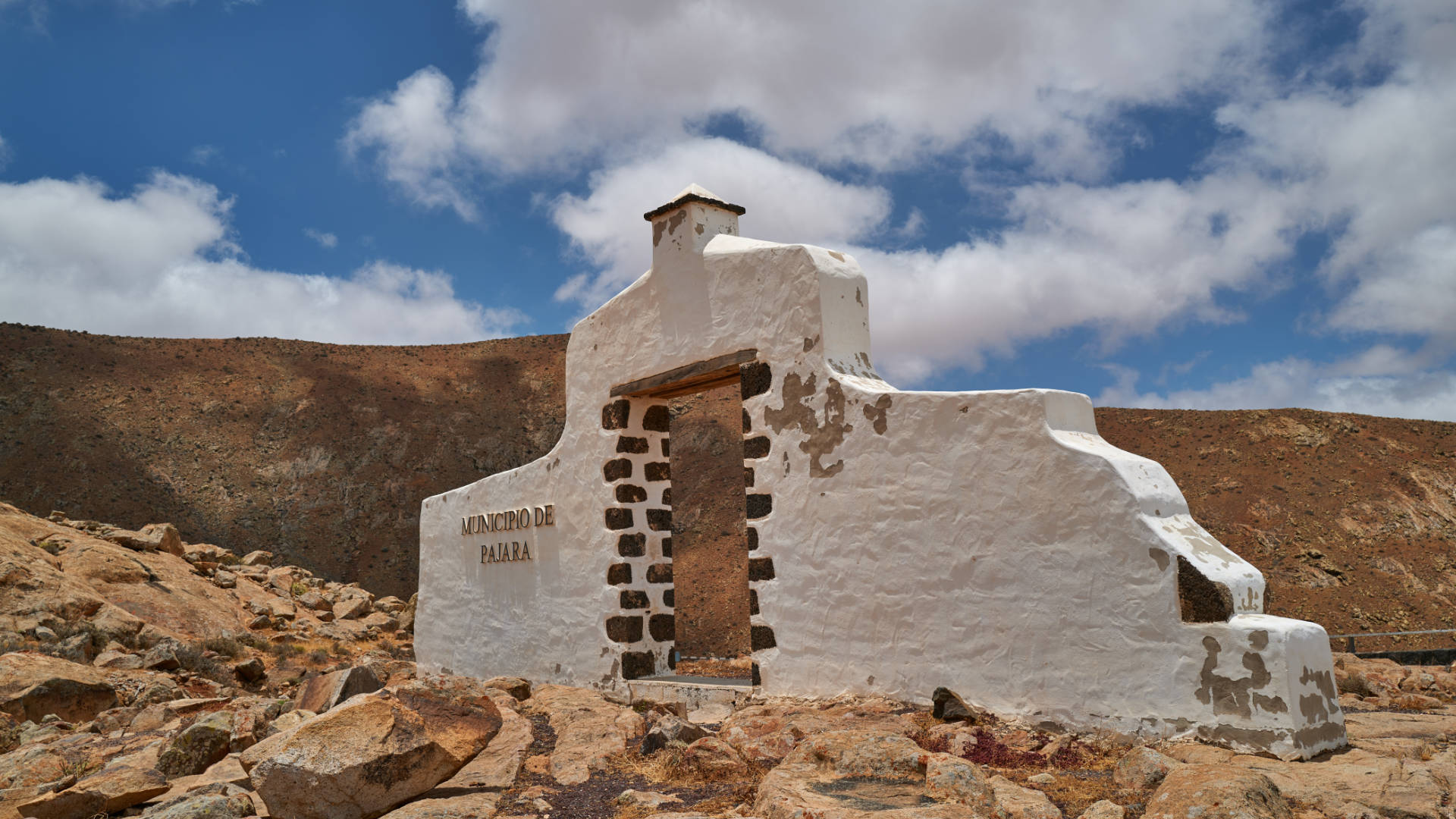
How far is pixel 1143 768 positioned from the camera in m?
4.88

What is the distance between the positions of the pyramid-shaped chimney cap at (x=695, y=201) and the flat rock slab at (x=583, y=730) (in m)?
4.60

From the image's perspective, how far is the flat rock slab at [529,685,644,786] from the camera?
19.8 feet

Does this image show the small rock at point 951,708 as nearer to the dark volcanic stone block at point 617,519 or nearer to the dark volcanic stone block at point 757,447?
the dark volcanic stone block at point 757,447

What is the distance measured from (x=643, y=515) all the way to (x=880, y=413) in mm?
3431

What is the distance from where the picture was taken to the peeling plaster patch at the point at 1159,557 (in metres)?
5.62

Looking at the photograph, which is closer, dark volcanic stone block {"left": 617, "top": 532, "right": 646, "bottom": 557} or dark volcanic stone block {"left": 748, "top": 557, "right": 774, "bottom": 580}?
dark volcanic stone block {"left": 748, "top": 557, "right": 774, "bottom": 580}

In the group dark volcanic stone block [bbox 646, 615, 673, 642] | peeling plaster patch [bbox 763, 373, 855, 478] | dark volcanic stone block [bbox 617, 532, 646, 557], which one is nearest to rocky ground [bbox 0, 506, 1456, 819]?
dark volcanic stone block [bbox 646, 615, 673, 642]

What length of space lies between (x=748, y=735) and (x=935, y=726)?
1.25 m

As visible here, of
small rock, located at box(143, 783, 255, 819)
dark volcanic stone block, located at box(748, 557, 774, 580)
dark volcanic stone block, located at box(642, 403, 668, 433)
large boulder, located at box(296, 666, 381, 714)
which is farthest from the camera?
dark volcanic stone block, located at box(642, 403, 668, 433)

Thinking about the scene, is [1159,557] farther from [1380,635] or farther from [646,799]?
[1380,635]

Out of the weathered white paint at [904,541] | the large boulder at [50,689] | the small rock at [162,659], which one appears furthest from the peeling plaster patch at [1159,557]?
the small rock at [162,659]

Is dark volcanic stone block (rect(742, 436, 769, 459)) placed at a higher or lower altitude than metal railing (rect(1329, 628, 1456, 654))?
higher

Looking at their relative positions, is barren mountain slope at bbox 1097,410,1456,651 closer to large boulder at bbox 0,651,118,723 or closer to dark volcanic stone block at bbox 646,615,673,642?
dark volcanic stone block at bbox 646,615,673,642

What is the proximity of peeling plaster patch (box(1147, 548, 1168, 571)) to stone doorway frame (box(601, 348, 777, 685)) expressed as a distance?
413 centimetres
